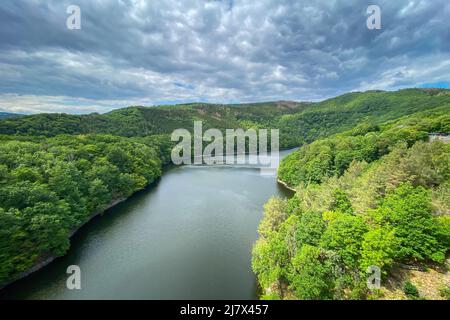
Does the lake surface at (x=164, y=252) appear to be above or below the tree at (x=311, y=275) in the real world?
below

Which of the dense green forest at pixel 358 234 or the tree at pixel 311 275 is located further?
the dense green forest at pixel 358 234

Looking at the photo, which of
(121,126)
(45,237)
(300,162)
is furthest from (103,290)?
(121,126)

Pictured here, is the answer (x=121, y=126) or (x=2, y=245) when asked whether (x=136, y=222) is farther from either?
(x=121, y=126)

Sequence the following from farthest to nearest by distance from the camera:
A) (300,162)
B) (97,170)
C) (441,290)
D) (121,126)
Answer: (121,126), (300,162), (97,170), (441,290)

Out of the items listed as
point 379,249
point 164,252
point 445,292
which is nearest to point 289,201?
point 379,249

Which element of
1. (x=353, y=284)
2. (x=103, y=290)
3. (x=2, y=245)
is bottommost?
(x=103, y=290)

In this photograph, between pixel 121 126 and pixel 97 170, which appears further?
pixel 121 126

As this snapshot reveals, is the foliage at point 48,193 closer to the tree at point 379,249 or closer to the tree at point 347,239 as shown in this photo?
the tree at point 347,239

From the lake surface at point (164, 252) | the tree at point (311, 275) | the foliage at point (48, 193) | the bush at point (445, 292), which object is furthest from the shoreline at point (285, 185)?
the bush at point (445, 292)
